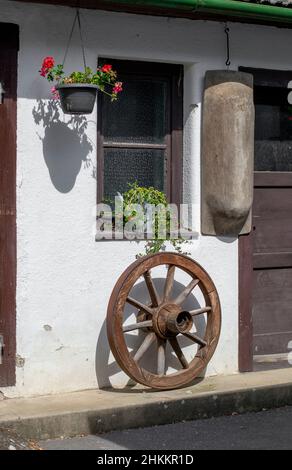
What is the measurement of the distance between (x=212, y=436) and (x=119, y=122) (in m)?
2.62

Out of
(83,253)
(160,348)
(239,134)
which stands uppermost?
(239,134)

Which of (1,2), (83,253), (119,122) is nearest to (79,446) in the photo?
(83,253)

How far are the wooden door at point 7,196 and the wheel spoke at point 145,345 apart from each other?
3.06ft

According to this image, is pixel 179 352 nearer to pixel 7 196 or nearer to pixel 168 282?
pixel 168 282

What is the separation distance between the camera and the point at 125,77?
8438mm

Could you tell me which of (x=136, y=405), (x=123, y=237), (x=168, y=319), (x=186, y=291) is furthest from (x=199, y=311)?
(x=136, y=405)

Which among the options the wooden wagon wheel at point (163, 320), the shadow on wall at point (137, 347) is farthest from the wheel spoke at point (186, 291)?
the shadow on wall at point (137, 347)

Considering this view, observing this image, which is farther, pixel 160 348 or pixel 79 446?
pixel 160 348

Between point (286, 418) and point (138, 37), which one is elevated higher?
point (138, 37)

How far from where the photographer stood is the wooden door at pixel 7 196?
7.68 meters

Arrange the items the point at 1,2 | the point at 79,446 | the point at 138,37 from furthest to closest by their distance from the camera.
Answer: the point at 138,37 → the point at 1,2 → the point at 79,446

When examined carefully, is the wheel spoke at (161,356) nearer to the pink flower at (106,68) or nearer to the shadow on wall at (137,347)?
the shadow on wall at (137,347)

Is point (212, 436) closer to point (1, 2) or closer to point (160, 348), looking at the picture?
point (160, 348)

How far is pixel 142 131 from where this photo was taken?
336 inches
